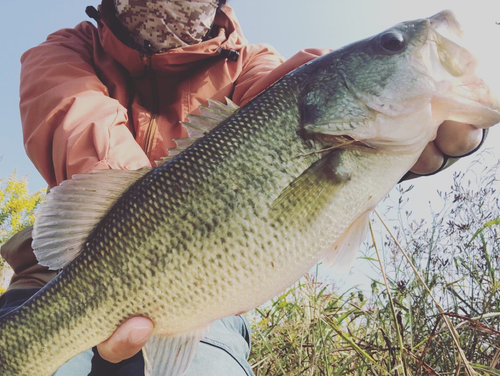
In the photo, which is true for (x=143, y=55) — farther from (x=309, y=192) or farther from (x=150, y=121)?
(x=309, y=192)

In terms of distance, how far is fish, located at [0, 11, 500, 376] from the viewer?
1396 mm

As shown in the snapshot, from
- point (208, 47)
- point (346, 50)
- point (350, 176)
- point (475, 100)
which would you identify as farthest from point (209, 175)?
point (208, 47)

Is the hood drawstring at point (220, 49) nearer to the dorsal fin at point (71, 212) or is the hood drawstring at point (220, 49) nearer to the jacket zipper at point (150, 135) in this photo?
the jacket zipper at point (150, 135)

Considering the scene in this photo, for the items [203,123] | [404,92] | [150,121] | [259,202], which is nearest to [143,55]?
[150,121]

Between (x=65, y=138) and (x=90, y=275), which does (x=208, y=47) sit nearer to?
(x=65, y=138)

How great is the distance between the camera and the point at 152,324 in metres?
1.46

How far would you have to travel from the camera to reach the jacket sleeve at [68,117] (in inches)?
81.8

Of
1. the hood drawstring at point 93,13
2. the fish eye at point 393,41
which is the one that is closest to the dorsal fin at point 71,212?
the fish eye at point 393,41

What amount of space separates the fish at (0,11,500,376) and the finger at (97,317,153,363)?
0.10ft

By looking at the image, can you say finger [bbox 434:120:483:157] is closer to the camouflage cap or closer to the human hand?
the human hand

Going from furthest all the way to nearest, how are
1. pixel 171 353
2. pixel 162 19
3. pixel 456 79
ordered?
pixel 162 19 → pixel 171 353 → pixel 456 79

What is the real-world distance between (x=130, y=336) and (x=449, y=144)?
143 centimetres

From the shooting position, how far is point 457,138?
163 centimetres

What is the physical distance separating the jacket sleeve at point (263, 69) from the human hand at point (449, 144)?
781 millimetres
